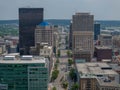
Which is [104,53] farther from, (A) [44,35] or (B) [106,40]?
(B) [106,40]

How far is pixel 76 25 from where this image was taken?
387ft

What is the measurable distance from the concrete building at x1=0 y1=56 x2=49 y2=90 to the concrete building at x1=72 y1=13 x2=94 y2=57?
156ft

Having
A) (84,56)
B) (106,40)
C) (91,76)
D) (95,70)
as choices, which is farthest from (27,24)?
(91,76)

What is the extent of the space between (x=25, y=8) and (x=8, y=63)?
203ft

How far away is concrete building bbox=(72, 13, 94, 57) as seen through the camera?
10688 cm

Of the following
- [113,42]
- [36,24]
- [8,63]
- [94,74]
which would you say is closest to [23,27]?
[36,24]

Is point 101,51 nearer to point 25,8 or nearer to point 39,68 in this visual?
point 25,8

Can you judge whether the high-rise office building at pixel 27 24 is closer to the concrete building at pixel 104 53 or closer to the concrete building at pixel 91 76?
the concrete building at pixel 104 53

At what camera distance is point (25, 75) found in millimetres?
50844

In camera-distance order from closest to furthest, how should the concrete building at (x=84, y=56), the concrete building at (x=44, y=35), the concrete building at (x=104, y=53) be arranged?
the concrete building at (x=84, y=56), the concrete building at (x=44, y=35), the concrete building at (x=104, y=53)

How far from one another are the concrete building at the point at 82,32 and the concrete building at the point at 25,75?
156ft

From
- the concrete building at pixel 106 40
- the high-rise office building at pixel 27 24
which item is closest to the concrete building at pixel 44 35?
the high-rise office building at pixel 27 24

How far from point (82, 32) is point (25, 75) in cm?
5862

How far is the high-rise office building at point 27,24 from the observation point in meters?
106
